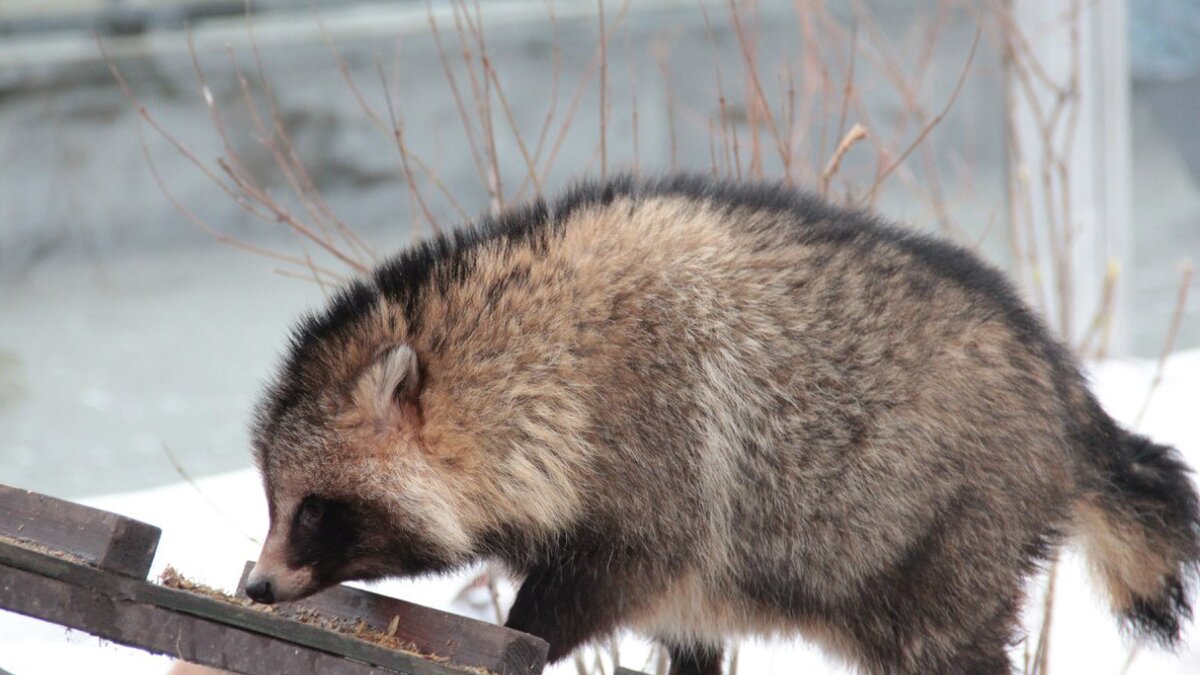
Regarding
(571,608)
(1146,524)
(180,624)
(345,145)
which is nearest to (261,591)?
(180,624)

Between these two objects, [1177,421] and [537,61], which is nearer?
[1177,421]

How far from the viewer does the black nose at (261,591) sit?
290 cm

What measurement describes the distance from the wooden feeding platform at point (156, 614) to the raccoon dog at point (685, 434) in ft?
0.96

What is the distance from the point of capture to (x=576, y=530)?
3.01 meters

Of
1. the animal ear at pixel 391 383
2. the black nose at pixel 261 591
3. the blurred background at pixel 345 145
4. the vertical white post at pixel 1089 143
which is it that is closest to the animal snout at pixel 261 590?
the black nose at pixel 261 591

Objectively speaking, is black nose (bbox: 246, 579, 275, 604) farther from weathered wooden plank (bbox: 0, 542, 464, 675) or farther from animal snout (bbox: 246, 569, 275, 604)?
weathered wooden plank (bbox: 0, 542, 464, 675)

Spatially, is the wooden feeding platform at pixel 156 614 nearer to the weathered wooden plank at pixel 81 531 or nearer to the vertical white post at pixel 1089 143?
the weathered wooden plank at pixel 81 531

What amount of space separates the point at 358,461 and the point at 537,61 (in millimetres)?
4958

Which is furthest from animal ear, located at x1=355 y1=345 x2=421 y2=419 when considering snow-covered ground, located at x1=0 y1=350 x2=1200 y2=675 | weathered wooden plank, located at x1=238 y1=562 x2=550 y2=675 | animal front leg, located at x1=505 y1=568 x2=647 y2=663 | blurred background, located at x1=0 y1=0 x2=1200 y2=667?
blurred background, located at x1=0 y1=0 x2=1200 y2=667

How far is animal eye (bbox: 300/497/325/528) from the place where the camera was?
9.81ft

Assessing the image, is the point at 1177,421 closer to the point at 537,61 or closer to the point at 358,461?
the point at 537,61

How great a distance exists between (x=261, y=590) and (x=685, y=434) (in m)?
0.93

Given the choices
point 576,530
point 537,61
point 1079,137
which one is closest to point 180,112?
point 537,61

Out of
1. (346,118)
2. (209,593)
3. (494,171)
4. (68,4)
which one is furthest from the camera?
(346,118)
